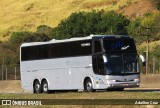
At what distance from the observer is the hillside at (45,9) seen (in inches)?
5507

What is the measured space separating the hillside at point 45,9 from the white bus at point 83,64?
8920cm

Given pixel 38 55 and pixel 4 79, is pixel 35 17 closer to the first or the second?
pixel 4 79

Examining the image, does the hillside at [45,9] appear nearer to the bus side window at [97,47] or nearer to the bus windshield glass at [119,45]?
the bus windshield glass at [119,45]

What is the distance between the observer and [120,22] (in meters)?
114

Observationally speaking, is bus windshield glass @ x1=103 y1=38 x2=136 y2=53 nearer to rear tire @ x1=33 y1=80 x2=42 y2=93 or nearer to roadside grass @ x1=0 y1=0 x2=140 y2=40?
rear tire @ x1=33 y1=80 x2=42 y2=93

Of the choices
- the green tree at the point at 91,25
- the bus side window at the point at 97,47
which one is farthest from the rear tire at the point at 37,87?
the green tree at the point at 91,25

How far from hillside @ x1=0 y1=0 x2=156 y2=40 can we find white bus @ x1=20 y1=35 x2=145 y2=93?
89.2 meters

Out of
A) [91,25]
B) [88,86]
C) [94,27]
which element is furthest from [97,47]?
[94,27]

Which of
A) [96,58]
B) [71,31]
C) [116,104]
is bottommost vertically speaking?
[116,104]

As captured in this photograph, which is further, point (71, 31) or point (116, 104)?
point (71, 31)

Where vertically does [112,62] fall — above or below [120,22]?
below

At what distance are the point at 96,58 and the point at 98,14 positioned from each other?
263ft

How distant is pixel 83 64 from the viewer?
138ft

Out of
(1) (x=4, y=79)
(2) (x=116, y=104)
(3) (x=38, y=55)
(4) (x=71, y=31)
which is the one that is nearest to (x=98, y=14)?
(4) (x=71, y=31)
